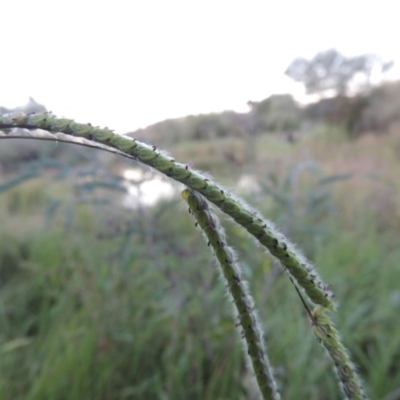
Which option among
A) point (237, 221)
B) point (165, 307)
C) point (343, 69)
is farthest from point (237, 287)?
point (343, 69)

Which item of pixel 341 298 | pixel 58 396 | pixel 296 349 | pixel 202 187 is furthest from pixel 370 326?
pixel 202 187

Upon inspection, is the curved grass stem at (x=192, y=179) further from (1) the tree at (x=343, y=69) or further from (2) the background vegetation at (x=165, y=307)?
(1) the tree at (x=343, y=69)

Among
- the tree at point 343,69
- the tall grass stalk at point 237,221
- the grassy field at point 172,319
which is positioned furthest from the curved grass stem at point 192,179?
A: the tree at point 343,69

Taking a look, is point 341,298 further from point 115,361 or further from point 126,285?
point 115,361

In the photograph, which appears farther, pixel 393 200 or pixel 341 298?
pixel 393 200

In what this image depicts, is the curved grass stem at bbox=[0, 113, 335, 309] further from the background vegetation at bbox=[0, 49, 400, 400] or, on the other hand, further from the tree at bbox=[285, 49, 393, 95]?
the tree at bbox=[285, 49, 393, 95]

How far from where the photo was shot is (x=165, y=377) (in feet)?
5.11

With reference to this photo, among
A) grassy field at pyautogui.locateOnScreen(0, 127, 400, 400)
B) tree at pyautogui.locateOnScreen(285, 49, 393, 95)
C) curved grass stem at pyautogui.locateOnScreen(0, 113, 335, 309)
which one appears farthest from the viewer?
tree at pyautogui.locateOnScreen(285, 49, 393, 95)

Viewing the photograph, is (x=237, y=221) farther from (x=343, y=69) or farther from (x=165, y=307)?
(x=343, y=69)

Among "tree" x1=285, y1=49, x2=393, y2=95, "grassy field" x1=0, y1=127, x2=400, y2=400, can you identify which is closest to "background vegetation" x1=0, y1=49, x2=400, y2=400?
"grassy field" x1=0, y1=127, x2=400, y2=400

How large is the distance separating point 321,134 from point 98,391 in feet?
24.2

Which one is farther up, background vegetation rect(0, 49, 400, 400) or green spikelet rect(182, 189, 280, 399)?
green spikelet rect(182, 189, 280, 399)

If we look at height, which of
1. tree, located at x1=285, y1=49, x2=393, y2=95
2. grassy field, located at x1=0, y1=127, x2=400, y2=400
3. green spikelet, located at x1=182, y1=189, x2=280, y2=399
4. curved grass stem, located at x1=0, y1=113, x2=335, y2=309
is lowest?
grassy field, located at x1=0, y1=127, x2=400, y2=400

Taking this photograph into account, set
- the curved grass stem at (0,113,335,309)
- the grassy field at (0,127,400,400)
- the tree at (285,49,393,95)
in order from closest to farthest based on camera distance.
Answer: the curved grass stem at (0,113,335,309), the grassy field at (0,127,400,400), the tree at (285,49,393,95)
